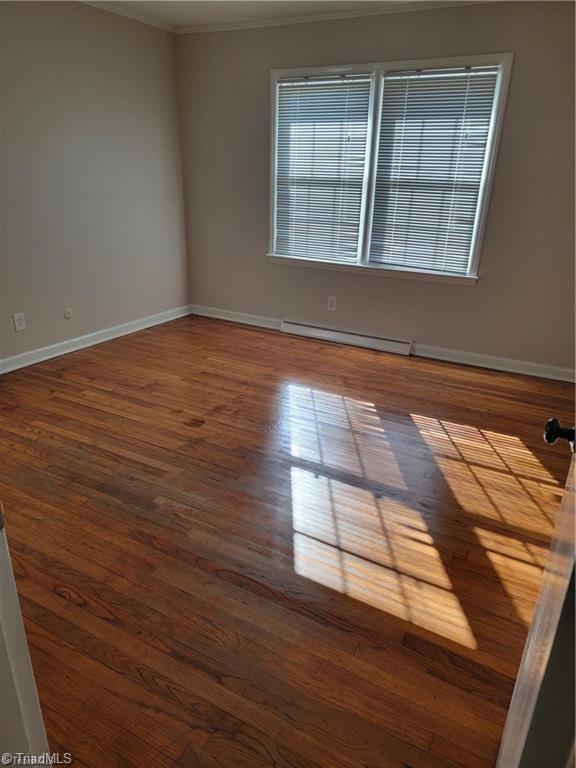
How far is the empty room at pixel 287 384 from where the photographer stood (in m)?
1.38

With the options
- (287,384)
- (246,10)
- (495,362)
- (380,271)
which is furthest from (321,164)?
(495,362)

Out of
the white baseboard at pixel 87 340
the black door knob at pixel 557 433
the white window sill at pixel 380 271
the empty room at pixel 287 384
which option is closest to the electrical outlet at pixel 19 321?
the empty room at pixel 287 384

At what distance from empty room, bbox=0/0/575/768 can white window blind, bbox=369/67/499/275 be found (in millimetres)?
22

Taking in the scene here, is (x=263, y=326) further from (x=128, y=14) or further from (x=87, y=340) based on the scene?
(x=128, y=14)

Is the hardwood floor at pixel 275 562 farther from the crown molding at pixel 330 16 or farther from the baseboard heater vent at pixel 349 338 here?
the crown molding at pixel 330 16

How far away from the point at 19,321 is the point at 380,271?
2912 mm

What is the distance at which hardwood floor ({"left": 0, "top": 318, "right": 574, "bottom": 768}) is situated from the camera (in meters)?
1.36

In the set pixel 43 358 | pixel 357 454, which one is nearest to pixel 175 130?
pixel 43 358

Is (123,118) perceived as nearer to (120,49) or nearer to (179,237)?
(120,49)

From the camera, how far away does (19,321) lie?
369cm

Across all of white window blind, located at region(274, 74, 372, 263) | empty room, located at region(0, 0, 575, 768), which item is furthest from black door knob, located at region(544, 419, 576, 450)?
white window blind, located at region(274, 74, 372, 263)

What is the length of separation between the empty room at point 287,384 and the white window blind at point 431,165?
22 millimetres

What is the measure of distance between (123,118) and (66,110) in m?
0.57

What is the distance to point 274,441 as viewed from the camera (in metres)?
2.84
